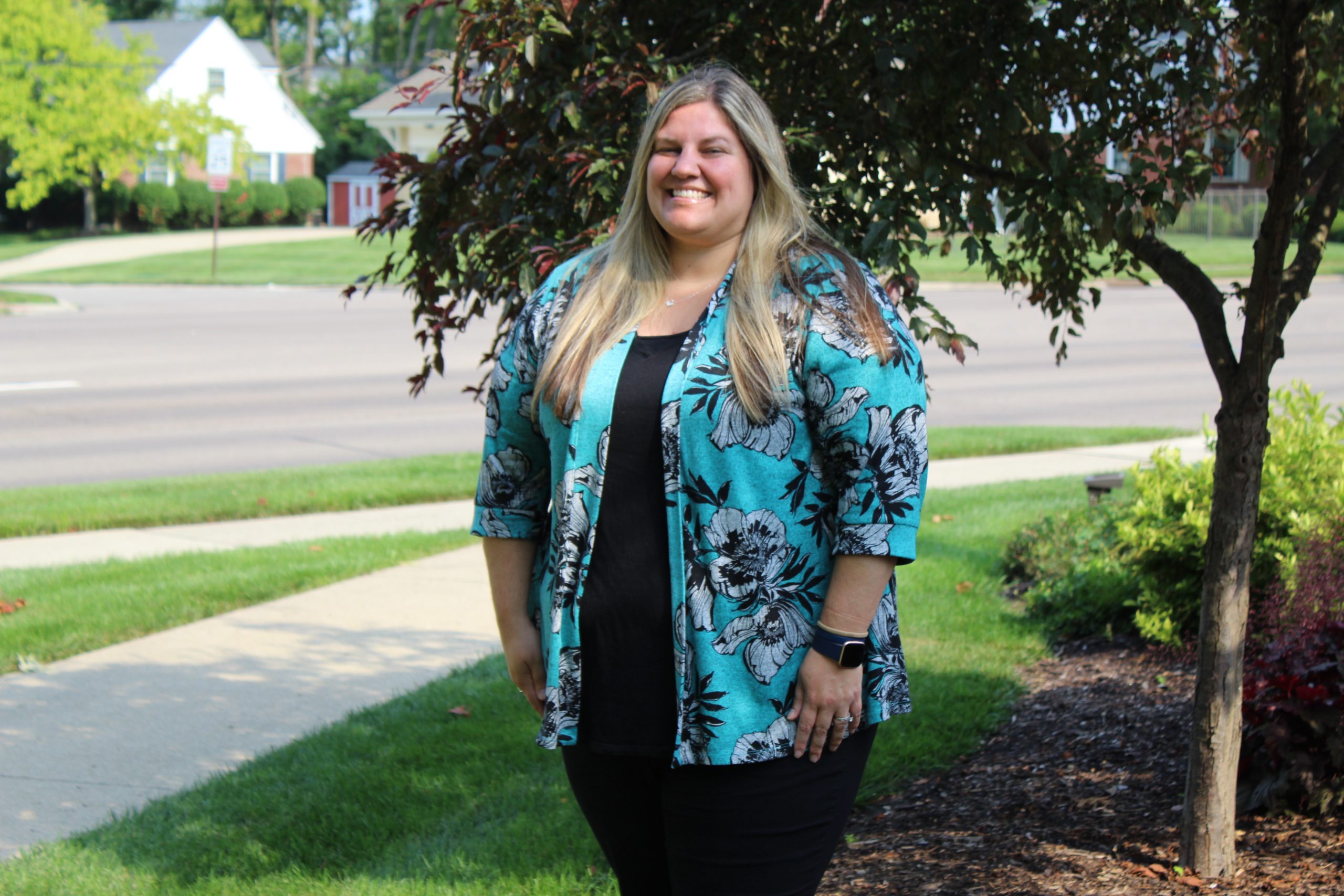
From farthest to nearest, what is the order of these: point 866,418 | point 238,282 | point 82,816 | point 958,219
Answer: point 238,282 < point 82,816 < point 958,219 < point 866,418

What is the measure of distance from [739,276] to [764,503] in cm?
38

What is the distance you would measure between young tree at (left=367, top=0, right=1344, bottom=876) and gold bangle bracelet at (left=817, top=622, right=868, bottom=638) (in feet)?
2.94

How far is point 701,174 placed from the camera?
82.4 inches

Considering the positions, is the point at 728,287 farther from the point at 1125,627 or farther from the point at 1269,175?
the point at 1125,627

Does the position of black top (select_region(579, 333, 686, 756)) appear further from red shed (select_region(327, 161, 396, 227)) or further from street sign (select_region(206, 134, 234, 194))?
red shed (select_region(327, 161, 396, 227))

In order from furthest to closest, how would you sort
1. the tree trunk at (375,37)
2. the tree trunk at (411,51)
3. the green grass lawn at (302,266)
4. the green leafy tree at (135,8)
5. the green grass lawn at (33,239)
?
the tree trunk at (375,37)
the tree trunk at (411,51)
the green leafy tree at (135,8)
the green grass lawn at (33,239)
the green grass lawn at (302,266)

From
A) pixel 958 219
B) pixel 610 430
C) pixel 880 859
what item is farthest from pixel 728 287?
pixel 880 859

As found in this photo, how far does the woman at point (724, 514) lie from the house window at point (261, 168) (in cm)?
5551

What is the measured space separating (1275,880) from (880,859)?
3.02 feet

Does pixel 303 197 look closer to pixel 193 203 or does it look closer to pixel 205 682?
pixel 193 203

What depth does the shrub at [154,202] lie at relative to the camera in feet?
151

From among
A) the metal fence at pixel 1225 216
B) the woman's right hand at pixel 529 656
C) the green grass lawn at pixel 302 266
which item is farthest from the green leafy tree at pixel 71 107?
the woman's right hand at pixel 529 656

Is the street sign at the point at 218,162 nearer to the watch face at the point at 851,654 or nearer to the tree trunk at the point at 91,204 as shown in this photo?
the tree trunk at the point at 91,204

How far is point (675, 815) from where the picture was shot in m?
2.07
